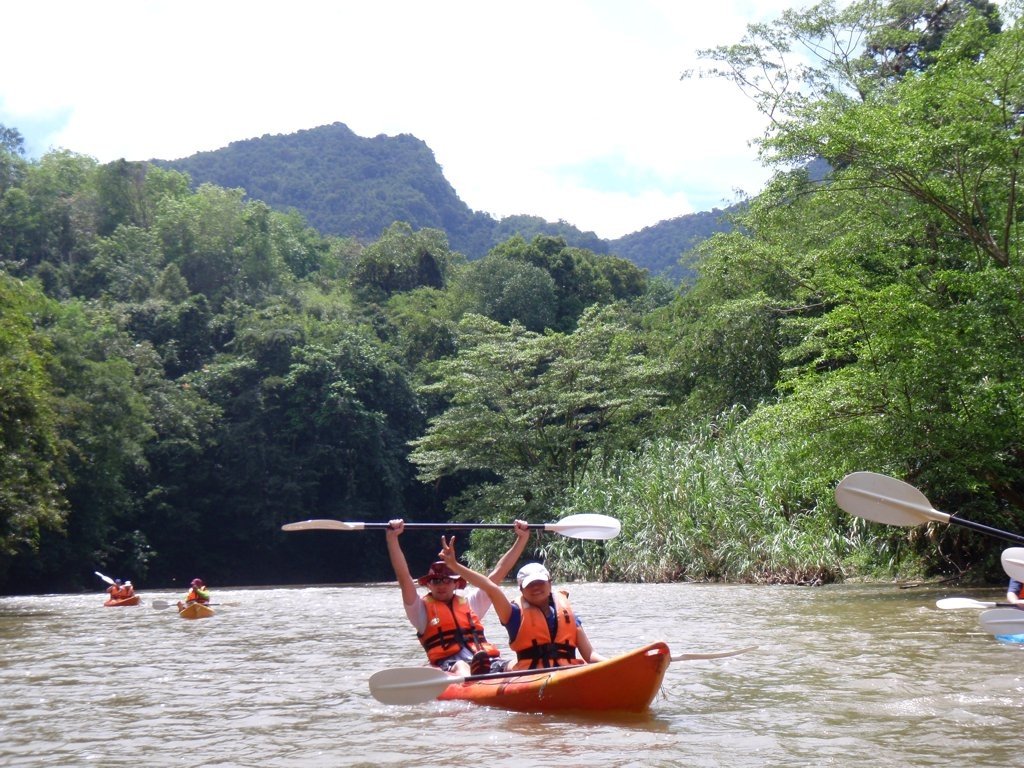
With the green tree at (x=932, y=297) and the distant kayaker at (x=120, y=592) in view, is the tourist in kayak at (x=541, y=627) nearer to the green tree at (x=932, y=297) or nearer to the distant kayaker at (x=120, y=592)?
the green tree at (x=932, y=297)

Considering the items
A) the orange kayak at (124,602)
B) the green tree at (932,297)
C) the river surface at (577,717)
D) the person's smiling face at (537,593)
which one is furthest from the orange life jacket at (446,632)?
the orange kayak at (124,602)

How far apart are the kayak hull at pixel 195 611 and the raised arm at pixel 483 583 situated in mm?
8599

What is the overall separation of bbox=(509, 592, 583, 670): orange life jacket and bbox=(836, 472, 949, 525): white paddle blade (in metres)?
1.67

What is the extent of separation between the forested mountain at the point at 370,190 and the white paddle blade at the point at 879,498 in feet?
258

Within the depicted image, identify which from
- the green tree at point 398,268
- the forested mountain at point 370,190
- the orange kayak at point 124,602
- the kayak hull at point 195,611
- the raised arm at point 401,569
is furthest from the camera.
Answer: the forested mountain at point 370,190

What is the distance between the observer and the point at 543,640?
20.7 ft

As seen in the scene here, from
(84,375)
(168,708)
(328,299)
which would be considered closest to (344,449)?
(84,375)

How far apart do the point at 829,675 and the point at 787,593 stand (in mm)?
6131

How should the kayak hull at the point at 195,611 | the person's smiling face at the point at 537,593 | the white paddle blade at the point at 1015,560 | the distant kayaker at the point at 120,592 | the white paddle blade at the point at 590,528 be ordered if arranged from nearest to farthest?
the white paddle blade at the point at 1015,560
the person's smiling face at the point at 537,593
the white paddle blade at the point at 590,528
the kayak hull at the point at 195,611
the distant kayaker at the point at 120,592

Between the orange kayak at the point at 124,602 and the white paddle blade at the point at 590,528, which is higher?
the white paddle blade at the point at 590,528

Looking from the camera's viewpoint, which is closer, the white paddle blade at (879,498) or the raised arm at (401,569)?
the white paddle blade at (879,498)

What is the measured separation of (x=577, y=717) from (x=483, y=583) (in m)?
1.11

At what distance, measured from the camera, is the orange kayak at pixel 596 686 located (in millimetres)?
5781

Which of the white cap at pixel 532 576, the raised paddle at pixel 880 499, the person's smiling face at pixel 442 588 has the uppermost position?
the raised paddle at pixel 880 499
